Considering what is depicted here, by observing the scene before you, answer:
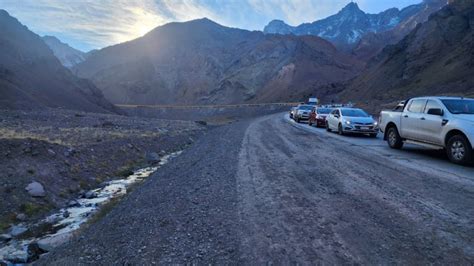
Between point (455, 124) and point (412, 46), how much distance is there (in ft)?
234

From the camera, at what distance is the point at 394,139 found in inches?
589

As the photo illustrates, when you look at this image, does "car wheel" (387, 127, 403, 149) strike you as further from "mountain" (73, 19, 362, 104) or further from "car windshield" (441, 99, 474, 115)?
"mountain" (73, 19, 362, 104)

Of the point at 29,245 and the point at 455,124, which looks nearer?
the point at 29,245

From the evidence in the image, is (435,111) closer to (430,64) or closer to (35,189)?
(35,189)

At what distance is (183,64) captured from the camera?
166750 millimetres

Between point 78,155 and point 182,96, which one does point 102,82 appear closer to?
point 182,96

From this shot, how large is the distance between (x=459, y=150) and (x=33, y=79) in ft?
222

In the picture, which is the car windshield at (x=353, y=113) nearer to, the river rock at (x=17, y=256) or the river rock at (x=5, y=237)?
the river rock at (x=5, y=237)

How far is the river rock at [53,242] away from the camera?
23.9 feet

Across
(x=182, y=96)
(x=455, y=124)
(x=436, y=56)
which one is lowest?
(x=182, y=96)

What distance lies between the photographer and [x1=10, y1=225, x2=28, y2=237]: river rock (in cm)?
842

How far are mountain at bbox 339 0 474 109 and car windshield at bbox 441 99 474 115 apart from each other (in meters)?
39.7

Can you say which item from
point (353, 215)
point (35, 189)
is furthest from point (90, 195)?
point (353, 215)

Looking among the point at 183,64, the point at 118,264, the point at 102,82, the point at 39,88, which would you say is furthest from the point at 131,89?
the point at 118,264
